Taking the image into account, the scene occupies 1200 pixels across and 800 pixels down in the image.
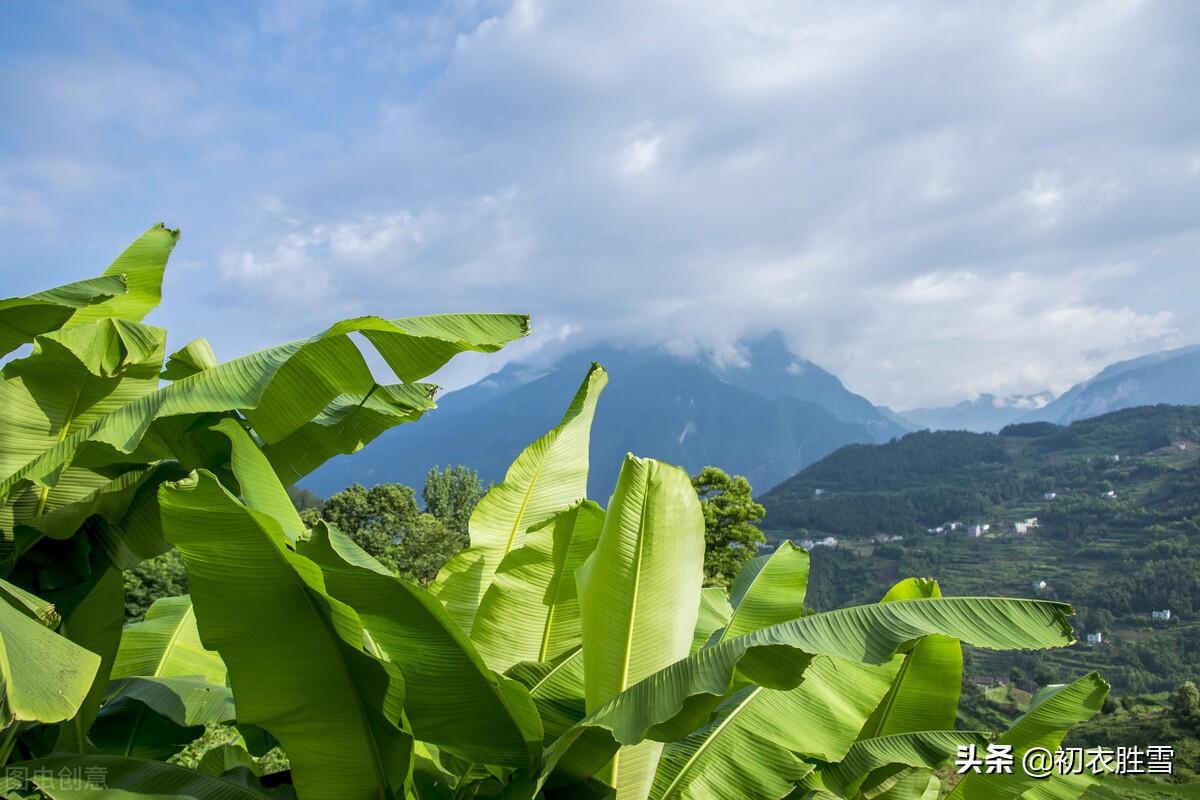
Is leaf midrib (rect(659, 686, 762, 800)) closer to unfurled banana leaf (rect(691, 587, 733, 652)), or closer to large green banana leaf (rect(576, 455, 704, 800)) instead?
large green banana leaf (rect(576, 455, 704, 800))

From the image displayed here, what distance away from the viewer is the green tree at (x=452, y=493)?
158 feet

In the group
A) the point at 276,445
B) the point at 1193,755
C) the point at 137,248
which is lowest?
the point at 1193,755

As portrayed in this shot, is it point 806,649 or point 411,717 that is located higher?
point 806,649

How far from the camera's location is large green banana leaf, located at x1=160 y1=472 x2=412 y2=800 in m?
2.43

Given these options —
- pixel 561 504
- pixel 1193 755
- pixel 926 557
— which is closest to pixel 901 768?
pixel 561 504

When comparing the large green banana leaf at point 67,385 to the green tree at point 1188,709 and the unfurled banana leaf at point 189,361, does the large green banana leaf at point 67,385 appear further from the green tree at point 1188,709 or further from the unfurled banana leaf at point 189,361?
the green tree at point 1188,709

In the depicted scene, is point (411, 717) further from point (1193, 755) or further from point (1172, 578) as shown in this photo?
point (1172, 578)

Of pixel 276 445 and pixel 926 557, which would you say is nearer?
pixel 276 445

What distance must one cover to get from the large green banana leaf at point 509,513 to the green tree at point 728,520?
77.0 ft

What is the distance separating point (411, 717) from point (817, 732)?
5.34 ft

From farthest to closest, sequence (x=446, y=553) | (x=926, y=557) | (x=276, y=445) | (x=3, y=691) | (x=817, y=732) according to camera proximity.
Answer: (x=926, y=557) < (x=446, y=553) < (x=276, y=445) < (x=817, y=732) < (x=3, y=691)

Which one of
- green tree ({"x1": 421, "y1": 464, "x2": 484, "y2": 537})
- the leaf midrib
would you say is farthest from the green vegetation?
green tree ({"x1": 421, "y1": 464, "x2": 484, "y2": 537})

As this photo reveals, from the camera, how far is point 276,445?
3838mm

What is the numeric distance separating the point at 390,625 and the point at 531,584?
0.84 meters
